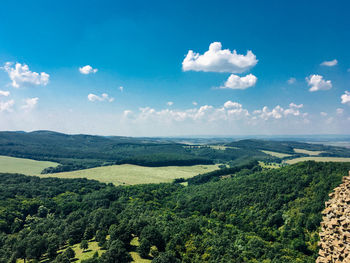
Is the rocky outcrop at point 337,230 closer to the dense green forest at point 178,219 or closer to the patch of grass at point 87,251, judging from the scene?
the dense green forest at point 178,219

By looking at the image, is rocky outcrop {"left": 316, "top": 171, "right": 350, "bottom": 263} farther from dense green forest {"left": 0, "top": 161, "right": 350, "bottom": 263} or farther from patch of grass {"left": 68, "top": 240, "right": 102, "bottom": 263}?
patch of grass {"left": 68, "top": 240, "right": 102, "bottom": 263}

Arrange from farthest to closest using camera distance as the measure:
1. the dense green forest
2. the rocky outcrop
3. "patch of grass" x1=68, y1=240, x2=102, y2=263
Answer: the dense green forest, "patch of grass" x1=68, y1=240, x2=102, y2=263, the rocky outcrop

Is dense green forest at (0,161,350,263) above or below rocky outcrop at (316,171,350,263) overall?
below

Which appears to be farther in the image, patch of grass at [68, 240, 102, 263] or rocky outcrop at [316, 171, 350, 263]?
patch of grass at [68, 240, 102, 263]

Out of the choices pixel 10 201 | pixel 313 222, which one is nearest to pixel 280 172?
pixel 313 222

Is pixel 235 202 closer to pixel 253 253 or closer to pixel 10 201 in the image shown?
pixel 253 253

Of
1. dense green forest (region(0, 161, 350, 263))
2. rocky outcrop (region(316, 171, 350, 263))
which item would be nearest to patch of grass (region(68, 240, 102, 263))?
dense green forest (region(0, 161, 350, 263))
